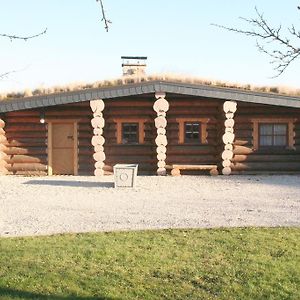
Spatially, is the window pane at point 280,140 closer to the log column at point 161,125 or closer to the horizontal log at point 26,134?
the log column at point 161,125

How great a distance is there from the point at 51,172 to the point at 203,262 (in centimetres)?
1093

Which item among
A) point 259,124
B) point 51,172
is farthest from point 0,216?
point 259,124

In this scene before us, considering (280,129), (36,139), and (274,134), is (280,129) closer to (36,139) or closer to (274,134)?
(274,134)

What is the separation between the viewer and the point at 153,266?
5.04 metres

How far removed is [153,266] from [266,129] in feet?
36.7

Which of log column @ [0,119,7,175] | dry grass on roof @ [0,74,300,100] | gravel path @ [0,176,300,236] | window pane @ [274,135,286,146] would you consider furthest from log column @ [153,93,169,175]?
log column @ [0,119,7,175]

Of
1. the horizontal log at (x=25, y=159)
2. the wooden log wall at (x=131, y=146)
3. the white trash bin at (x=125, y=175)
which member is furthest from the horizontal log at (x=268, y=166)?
the horizontal log at (x=25, y=159)

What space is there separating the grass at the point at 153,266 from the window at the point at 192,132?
8989mm

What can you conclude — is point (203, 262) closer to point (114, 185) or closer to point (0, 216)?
point (0, 216)

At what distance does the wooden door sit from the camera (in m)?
15.3

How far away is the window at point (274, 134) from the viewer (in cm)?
1522

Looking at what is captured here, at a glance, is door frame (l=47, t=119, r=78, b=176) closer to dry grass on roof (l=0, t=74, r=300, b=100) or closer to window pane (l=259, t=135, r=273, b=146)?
dry grass on roof (l=0, t=74, r=300, b=100)

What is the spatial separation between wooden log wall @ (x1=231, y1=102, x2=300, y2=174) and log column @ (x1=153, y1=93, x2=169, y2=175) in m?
2.59

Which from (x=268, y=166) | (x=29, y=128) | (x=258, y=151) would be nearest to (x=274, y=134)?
(x=258, y=151)
